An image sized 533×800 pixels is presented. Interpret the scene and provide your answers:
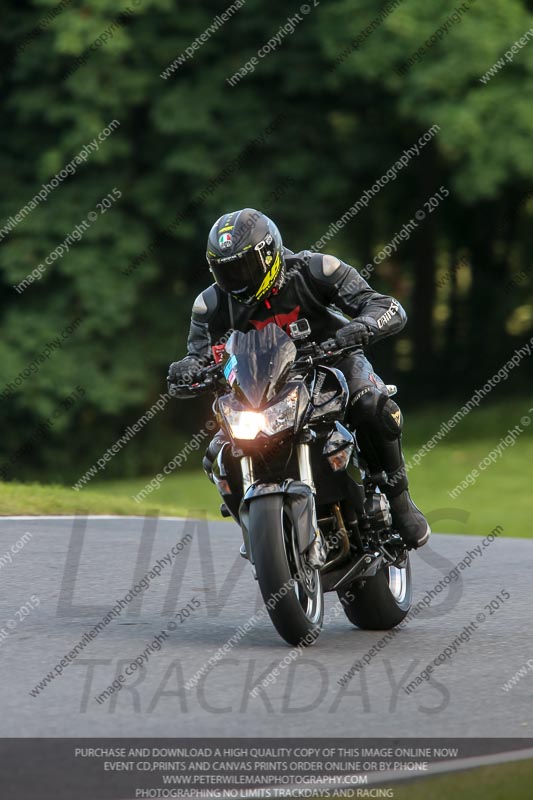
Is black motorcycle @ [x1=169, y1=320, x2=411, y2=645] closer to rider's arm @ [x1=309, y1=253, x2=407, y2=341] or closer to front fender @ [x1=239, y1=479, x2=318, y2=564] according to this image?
front fender @ [x1=239, y1=479, x2=318, y2=564]

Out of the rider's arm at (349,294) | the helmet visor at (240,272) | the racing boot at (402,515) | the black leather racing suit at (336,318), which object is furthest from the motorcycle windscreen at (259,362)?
the racing boot at (402,515)

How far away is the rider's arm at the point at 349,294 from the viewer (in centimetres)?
622

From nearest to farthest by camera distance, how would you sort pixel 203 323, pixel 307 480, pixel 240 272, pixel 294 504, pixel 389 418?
pixel 294 504 → pixel 307 480 → pixel 240 272 → pixel 389 418 → pixel 203 323

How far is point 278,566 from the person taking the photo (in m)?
5.48

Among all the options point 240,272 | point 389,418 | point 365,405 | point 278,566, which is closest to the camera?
point 278,566

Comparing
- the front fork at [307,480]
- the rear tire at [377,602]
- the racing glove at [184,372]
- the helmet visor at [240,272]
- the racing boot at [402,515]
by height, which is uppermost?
the helmet visor at [240,272]

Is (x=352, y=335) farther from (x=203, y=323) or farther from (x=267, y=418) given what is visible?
(x=203, y=323)

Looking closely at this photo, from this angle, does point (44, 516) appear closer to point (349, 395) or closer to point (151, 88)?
point (349, 395)

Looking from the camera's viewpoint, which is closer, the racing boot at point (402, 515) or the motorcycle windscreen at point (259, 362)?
the motorcycle windscreen at point (259, 362)

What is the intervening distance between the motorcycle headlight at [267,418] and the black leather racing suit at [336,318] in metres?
0.31

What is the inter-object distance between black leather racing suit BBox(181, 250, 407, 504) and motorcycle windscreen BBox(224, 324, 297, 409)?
0.31 meters

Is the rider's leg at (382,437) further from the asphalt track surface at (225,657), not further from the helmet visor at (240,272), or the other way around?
the helmet visor at (240,272)

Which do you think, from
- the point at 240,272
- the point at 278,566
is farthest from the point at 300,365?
Result: the point at 278,566

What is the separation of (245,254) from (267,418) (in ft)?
2.28
